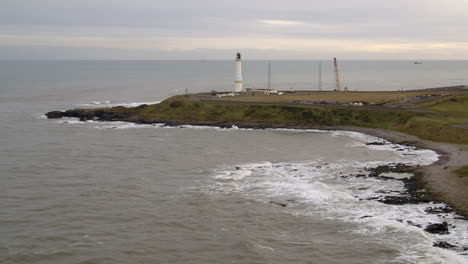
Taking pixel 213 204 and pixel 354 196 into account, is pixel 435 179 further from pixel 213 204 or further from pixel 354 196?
pixel 213 204

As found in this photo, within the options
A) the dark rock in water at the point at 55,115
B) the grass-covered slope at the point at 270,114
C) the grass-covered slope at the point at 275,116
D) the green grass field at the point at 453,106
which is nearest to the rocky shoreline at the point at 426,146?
the dark rock in water at the point at 55,115

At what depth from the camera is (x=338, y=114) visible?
7319 centimetres

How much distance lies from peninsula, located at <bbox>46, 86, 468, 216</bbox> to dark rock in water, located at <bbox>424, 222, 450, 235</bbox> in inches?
623

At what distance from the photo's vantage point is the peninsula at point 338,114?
57.9 m

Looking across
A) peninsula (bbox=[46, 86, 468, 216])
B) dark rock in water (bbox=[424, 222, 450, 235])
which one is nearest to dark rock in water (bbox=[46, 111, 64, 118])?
peninsula (bbox=[46, 86, 468, 216])

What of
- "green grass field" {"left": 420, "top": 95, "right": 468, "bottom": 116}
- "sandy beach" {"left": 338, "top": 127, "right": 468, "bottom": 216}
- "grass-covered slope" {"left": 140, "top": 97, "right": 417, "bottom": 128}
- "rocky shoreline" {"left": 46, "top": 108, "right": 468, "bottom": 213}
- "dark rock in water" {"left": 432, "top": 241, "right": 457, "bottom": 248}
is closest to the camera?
"dark rock in water" {"left": 432, "top": 241, "right": 457, "bottom": 248}

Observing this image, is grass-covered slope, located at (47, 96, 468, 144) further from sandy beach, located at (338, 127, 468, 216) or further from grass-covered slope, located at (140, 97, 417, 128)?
sandy beach, located at (338, 127, 468, 216)

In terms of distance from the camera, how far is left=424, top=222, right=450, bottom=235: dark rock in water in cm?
2900

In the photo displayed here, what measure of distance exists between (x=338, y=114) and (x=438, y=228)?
147 feet

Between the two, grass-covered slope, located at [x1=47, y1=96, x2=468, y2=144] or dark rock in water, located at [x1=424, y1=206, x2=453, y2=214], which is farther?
grass-covered slope, located at [x1=47, y1=96, x2=468, y2=144]

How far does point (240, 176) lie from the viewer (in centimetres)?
4328

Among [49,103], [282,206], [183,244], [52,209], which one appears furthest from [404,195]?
[49,103]

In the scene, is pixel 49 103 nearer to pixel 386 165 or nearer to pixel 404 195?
pixel 386 165

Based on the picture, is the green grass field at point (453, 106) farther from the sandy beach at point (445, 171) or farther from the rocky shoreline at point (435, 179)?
the sandy beach at point (445, 171)
